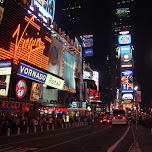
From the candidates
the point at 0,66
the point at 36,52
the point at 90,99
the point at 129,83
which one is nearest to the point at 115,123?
the point at 36,52

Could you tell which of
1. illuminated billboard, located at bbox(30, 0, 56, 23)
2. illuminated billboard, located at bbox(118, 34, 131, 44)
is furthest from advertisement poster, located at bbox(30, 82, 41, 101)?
illuminated billboard, located at bbox(118, 34, 131, 44)

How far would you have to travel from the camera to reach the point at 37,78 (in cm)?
3017

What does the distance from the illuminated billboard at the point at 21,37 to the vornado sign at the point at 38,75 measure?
3011mm

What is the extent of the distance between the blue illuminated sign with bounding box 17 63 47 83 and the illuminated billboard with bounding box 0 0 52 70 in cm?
292

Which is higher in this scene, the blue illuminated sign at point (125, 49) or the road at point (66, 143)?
the blue illuminated sign at point (125, 49)

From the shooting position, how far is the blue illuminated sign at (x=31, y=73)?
85.1ft

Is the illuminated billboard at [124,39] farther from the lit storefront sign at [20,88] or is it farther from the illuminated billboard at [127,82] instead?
the lit storefront sign at [20,88]

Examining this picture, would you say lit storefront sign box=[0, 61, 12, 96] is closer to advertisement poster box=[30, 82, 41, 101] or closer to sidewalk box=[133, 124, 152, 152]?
advertisement poster box=[30, 82, 41, 101]

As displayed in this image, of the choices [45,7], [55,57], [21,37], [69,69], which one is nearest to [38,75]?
[21,37]

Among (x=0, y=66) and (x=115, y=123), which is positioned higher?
(x=0, y=66)

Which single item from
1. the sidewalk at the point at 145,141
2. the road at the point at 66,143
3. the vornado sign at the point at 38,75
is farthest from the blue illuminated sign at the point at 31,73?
the sidewalk at the point at 145,141

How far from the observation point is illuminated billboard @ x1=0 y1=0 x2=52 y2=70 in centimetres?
2772

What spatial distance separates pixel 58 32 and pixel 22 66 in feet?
75.7

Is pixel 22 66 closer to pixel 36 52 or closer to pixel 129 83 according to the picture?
pixel 36 52
